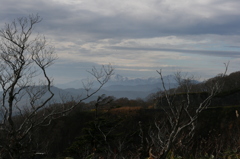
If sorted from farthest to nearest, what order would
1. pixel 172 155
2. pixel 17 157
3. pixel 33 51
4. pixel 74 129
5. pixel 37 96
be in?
pixel 74 129, pixel 37 96, pixel 33 51, pixel 17 157, pixel 172 155

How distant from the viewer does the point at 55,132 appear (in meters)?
37.2

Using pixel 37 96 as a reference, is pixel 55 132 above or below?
below

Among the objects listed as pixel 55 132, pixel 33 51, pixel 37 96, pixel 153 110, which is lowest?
pixel 55 132

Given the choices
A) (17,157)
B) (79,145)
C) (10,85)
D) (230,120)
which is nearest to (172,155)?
(17,157)

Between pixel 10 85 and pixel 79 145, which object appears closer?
pixel 10 85

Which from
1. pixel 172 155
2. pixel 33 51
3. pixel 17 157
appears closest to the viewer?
pixel 172 155

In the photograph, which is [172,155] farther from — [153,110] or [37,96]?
[153,110]

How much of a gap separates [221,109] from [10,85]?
106 feet

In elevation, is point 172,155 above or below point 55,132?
above

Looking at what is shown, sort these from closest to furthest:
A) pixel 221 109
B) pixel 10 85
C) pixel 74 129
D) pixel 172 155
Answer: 1. pixel 172 155
2. pixel 10 85
3. pixel 221 109
4. pixel 74 129

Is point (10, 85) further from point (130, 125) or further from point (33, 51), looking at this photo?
point (130, 125)

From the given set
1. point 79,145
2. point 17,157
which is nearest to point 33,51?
point 17,157

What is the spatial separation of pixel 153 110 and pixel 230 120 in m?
11.5

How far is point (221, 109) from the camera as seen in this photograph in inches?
1417
